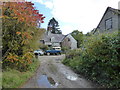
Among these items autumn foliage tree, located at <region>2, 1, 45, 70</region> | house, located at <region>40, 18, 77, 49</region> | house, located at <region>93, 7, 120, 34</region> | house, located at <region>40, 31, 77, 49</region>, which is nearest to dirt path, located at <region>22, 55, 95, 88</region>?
autumn foliage tree, located at <region>2, 1, 45, 70</region>

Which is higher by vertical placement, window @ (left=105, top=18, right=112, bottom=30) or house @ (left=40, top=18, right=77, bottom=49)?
window @ (left=105, top=18, right=112, bottom=30)

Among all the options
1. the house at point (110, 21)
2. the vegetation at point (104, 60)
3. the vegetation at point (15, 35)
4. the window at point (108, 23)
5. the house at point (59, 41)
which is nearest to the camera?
the vegetation at point (104, 60)

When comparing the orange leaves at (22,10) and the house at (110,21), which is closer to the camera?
the orange leaves at (22,10)

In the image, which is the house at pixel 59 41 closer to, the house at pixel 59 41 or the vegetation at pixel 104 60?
the house at pixel 59 41

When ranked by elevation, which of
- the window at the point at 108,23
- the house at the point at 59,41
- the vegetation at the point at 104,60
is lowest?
the vegetation at the point at 104,60

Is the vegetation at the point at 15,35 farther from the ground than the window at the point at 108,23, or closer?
closer

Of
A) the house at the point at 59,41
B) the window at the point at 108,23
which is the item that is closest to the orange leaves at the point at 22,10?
the window at the point at 108,23

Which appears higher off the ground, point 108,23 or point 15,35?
point 108,23

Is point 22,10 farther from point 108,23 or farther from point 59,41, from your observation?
point 59,41

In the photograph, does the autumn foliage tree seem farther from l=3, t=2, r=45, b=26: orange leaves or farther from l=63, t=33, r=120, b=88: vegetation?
l=63, t=33, r=120, b=88: vegetation

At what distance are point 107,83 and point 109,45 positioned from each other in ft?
5.73

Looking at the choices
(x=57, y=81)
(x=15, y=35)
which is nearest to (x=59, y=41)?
(x=15, y=35)

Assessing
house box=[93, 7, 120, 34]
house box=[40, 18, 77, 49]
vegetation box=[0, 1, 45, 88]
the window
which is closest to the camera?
vegetation box=[0, 1, 45, 88]

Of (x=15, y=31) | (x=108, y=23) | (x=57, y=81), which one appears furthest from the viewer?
(x=108, y=23)
